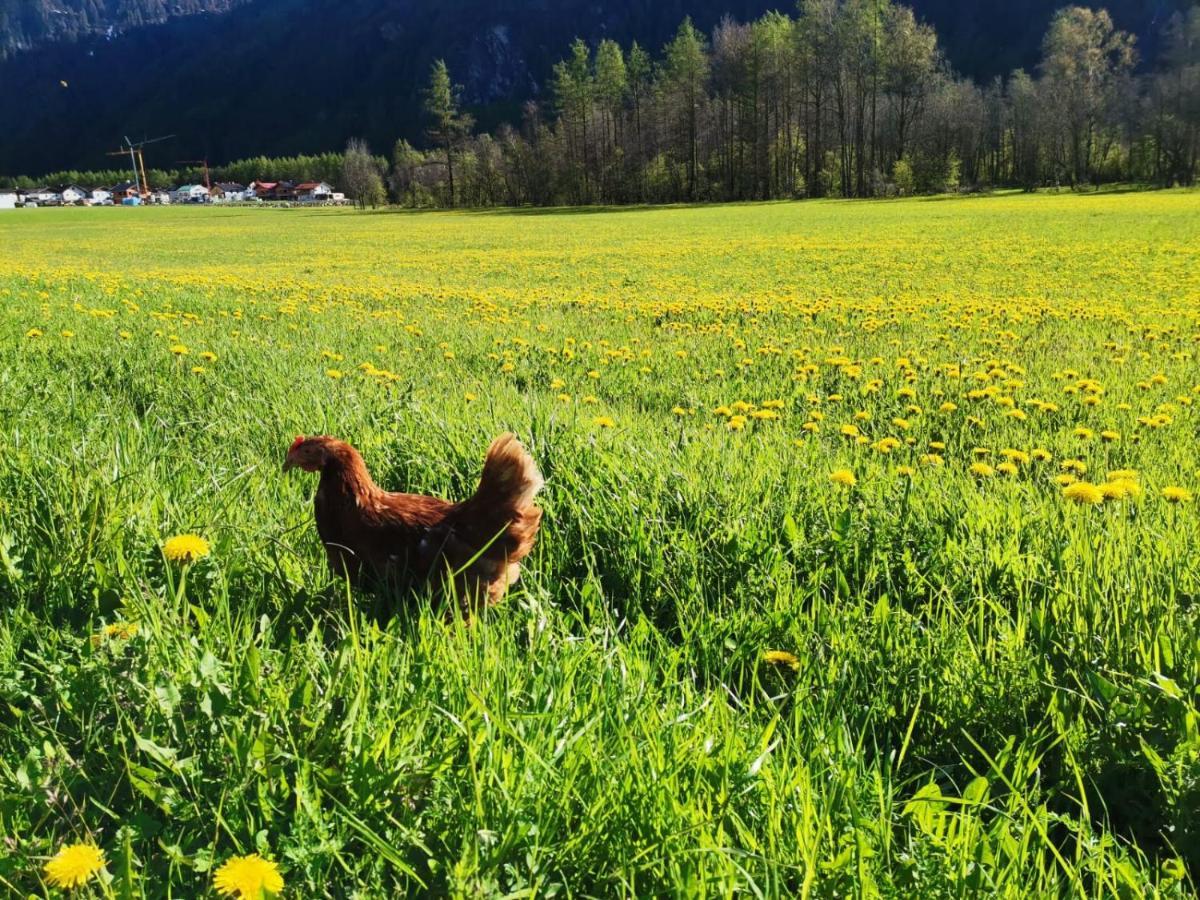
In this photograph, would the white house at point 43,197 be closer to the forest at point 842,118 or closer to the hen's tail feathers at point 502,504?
the forest at point 842,118

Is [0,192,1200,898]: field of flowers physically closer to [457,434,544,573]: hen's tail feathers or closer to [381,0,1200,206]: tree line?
[457,434,544,573]: hen's tail feathers

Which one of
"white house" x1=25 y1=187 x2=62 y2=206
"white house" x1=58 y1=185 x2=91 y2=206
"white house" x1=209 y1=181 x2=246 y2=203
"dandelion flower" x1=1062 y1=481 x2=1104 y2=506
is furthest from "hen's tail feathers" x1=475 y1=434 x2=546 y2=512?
"white house" x1=58 y1=185 x2=91 y2=206

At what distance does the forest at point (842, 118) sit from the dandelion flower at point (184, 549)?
72427 millimetres

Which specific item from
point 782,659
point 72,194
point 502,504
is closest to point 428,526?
point 502,504

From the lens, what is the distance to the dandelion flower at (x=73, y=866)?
1212 millimetres

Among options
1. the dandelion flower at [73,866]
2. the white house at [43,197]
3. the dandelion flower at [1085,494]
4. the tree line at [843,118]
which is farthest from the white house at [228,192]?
the dandelion flower at [73,866]

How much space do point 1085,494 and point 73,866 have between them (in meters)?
3.37

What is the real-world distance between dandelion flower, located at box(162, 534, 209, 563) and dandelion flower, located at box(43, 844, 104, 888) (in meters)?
1.01

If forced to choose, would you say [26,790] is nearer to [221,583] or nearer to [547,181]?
[221,583]

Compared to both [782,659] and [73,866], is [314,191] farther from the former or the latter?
[73,866]

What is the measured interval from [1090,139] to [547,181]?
49561mm

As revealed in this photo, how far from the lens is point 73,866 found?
1.22 metres

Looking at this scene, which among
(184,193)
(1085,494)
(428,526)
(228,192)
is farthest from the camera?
(228,192)

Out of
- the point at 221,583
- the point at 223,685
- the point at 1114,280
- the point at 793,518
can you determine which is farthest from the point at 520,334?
the point at 1114,280
